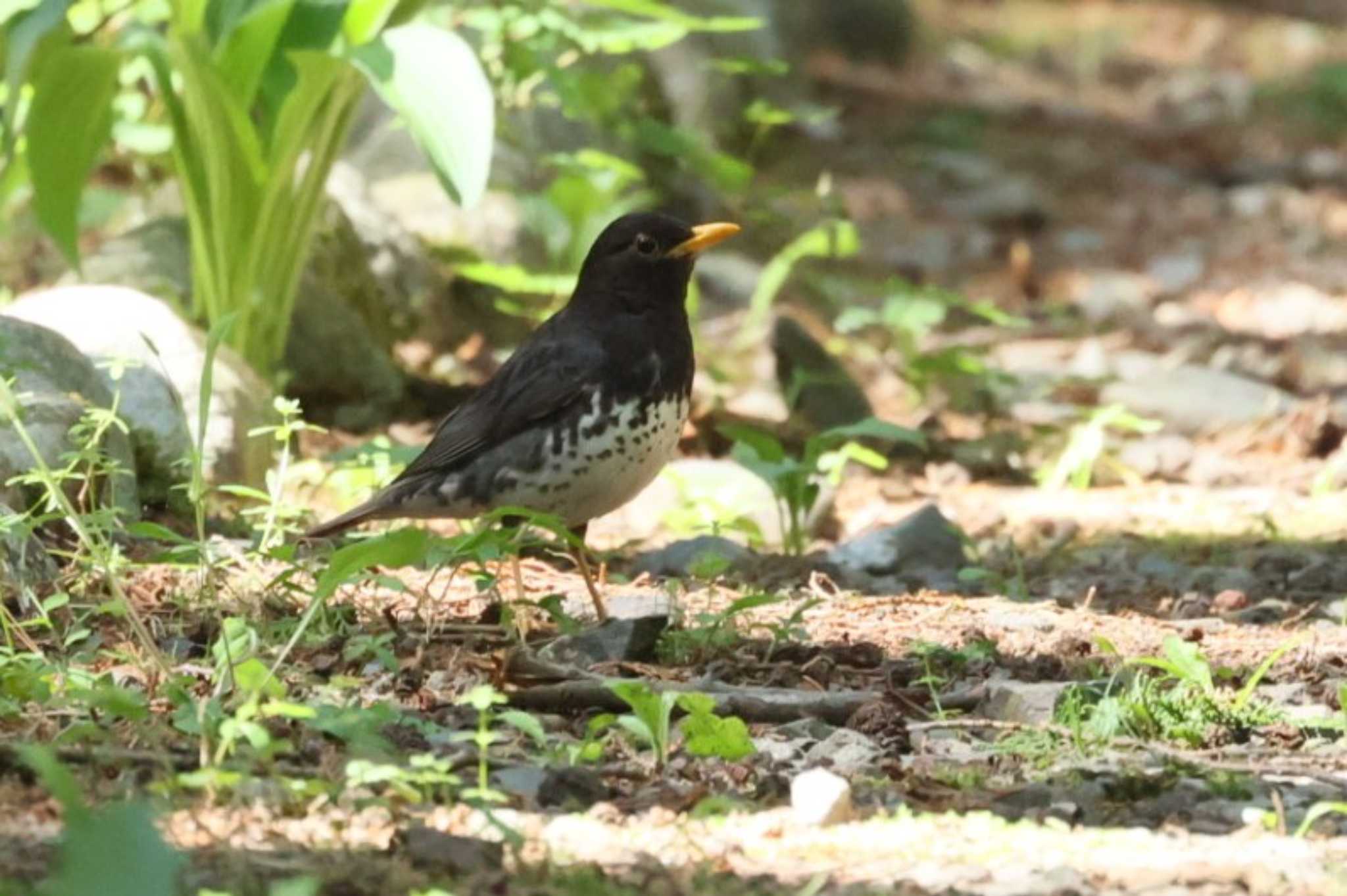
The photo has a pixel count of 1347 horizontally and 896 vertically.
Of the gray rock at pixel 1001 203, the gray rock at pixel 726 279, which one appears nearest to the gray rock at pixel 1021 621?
the gray rock at pixel 726 279

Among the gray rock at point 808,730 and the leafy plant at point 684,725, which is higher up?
the leafy plant at point 684,725

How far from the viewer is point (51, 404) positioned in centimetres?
493

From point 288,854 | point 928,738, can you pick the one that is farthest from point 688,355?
point 288,854

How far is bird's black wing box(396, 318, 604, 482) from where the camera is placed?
17.2ft

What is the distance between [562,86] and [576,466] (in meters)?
2.51

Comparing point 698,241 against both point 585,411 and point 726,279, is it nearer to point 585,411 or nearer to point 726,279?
point 585,411

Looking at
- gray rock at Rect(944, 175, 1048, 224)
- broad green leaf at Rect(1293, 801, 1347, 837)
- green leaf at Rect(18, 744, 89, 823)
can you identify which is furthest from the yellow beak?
gray rock at Rect(944, 175, 1048, 224)

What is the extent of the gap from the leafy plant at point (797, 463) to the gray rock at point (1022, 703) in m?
1.92

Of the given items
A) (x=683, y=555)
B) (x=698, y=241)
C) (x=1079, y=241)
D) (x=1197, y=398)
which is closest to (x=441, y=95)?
(x=698, y=241)

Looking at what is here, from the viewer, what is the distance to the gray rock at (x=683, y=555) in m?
5.55

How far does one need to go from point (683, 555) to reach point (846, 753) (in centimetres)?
200

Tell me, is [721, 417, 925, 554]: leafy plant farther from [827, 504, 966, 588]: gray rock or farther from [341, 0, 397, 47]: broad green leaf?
[341, 0, 397, 47]: broad green leaf

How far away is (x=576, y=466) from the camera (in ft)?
17.0

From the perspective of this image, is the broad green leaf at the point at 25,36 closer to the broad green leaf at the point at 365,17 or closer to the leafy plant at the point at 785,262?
the broad green leaf at the point at 365,17
